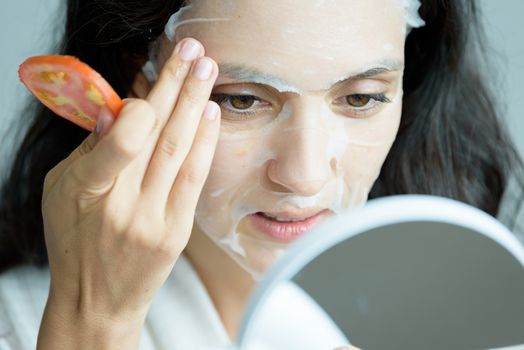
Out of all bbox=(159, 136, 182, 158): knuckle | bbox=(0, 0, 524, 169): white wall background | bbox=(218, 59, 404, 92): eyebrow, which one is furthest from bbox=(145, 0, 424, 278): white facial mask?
bbox=(0, 0, 524, 169): white wall background

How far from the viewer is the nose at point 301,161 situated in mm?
992

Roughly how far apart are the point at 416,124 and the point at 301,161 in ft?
1.33

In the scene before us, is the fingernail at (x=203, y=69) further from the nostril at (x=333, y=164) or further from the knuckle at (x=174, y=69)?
the nostril at (x=333, y=164)

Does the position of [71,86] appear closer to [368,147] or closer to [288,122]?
[288,122]

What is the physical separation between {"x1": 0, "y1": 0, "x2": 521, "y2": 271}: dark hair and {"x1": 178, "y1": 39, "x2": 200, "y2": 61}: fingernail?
0.37ft

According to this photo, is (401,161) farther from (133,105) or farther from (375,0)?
(133,105)

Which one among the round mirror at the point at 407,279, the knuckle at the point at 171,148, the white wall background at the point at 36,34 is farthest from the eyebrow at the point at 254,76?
the white wall background at the point at 36,34

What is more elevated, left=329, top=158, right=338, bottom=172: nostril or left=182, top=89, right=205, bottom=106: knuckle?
left=182, top=89, right=205, bottom=106: knuckle

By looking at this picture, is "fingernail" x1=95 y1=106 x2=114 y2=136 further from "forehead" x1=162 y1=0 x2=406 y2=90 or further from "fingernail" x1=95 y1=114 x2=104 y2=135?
"forehead" x1=162 y1=0 x2=406 y2=90

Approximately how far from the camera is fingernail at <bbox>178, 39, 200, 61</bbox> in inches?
38.0

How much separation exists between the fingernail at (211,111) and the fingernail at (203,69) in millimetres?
30

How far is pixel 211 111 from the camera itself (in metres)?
0.96

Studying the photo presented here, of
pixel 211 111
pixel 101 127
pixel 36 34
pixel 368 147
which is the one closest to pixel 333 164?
pixel 368 147

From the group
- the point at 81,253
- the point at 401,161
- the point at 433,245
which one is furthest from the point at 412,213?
the point at 401,161
